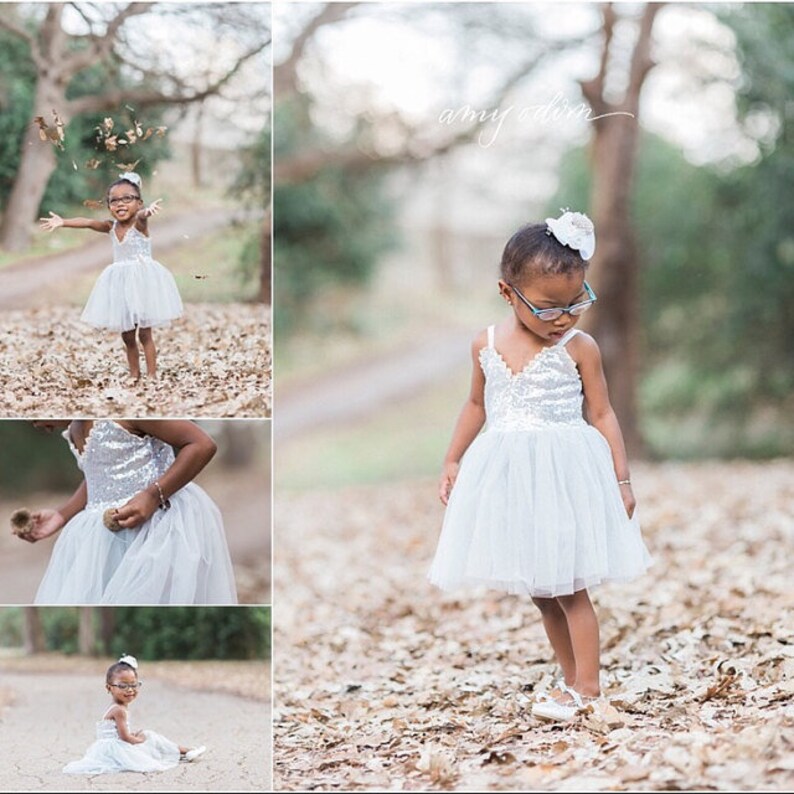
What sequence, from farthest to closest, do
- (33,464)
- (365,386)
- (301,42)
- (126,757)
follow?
(365,386)
(301,42)
(33,464)
(126,757)

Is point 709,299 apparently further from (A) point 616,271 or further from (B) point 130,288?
(B) point 130,288

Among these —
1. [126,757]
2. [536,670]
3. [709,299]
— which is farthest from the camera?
[709,299]

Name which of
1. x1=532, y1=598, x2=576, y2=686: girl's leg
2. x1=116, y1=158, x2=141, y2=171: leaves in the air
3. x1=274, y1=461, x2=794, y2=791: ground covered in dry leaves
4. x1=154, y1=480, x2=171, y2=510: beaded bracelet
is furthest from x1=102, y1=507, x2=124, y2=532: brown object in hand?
x1=532, y1=598, x2=576, y2=686: girl's leg

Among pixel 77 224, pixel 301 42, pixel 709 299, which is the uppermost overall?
pixel 301 42

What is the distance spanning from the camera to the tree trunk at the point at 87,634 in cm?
335

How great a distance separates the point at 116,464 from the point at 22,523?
32 cm

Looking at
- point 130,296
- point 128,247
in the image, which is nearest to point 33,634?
point 130,296

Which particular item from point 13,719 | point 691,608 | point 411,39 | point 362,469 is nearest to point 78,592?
point 13,719

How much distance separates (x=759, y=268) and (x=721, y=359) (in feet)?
3.76

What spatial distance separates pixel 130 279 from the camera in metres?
3.41

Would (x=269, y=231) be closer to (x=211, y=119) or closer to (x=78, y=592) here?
(x=211, y=119)

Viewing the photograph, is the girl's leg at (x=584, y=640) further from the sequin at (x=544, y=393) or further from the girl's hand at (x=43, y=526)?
the girl's hand at (x=43, y=526)

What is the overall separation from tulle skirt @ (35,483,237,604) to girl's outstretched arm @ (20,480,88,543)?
26mm

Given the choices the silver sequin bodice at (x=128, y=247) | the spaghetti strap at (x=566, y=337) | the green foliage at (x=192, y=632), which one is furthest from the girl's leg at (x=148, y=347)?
the spaghetti strap at (x=566, y=337)
